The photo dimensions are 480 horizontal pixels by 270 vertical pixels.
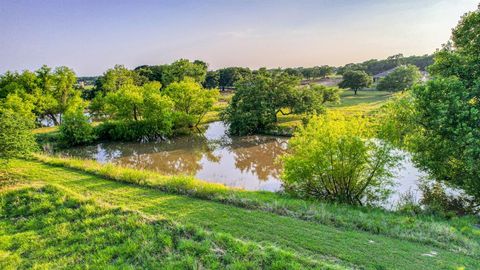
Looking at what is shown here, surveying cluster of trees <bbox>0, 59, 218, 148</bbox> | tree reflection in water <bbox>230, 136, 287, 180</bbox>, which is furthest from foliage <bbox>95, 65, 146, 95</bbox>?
tree reflection in water <bbox>230, 136, 287, 180</bbox>

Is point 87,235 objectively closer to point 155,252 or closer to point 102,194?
point 155,252

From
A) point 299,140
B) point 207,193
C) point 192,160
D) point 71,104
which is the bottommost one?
point 192,160

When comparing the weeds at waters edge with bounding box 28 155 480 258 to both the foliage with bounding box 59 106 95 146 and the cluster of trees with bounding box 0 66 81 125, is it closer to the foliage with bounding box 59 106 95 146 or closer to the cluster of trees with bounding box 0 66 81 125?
the foliage with bounding box 59 106 95 146

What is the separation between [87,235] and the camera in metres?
7.82

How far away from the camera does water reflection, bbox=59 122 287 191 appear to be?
18.9 meters

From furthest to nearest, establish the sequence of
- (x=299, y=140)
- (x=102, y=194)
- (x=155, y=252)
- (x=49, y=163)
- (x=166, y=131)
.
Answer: (x=166, y=131) < (x=49, y=163) < (x=299, y=140) < (x=102, y=194) < (x=155, y=252)

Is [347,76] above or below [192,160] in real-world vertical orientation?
above

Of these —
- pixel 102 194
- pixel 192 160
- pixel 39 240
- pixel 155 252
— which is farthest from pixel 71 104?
pixel 155 252

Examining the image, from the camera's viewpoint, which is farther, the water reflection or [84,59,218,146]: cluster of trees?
[84,59,218,146]: cluster of trees

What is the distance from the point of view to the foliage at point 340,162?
38.7 feet

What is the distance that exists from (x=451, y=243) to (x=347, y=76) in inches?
2094

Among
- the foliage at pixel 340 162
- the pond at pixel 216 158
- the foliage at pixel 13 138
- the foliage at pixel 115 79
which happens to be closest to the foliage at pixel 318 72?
the foliage at pixel 115 79

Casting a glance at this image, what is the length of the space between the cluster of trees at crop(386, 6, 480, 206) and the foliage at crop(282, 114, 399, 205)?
1.21m

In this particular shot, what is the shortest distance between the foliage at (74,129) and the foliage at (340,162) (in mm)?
21250
